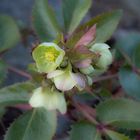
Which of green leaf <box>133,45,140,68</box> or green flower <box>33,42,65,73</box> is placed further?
green leaf <box>133,45,140,68</box>

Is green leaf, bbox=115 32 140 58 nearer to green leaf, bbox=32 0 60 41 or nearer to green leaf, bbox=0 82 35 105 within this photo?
green leaf, bbox=32 0 60 41

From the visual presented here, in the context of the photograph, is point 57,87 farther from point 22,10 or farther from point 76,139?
point 22,10

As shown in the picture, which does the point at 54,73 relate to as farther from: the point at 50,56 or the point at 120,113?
the point at 120,113

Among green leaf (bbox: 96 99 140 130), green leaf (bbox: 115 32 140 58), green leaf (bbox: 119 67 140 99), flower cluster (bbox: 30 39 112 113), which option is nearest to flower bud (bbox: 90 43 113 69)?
flower cluster (bbox: 30 39 112 113)

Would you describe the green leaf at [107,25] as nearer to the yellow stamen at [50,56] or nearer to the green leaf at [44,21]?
the green leaf at [44,21]

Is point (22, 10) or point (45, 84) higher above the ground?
point (22, 10)

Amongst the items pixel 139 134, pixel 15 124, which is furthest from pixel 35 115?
pixel 139 134
